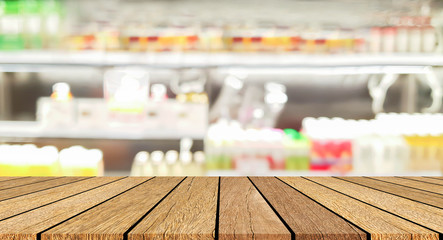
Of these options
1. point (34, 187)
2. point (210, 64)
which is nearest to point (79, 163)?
point (210, 64)

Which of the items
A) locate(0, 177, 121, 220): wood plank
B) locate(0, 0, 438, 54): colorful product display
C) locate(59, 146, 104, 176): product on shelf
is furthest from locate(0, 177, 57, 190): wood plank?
locate(0, 0, 438, 54): colorful product display

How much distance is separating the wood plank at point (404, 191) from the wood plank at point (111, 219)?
625 millimetres

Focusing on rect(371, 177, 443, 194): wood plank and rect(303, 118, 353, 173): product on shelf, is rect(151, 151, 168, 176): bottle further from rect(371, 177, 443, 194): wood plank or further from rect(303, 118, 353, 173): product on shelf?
rect(371, 177, 443, 194): wood plank

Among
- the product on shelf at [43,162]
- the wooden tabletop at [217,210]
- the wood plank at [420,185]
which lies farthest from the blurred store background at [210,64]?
the wooden tabletop at [217,210]

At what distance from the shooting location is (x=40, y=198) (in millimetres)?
858

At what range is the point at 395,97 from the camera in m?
2.83

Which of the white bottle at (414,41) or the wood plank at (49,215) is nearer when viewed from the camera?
the wood plank at (49,215)

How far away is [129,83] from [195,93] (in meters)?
0.47

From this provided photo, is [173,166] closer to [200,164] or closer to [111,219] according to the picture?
[200,164]

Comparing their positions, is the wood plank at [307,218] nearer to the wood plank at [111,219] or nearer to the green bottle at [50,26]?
the wood plank at [111,219]

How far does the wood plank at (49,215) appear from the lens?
58 cm

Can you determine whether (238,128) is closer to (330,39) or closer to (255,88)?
(255,88)

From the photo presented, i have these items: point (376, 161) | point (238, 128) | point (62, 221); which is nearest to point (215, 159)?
point (238, 128)

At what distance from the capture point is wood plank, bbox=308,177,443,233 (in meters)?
0.67
